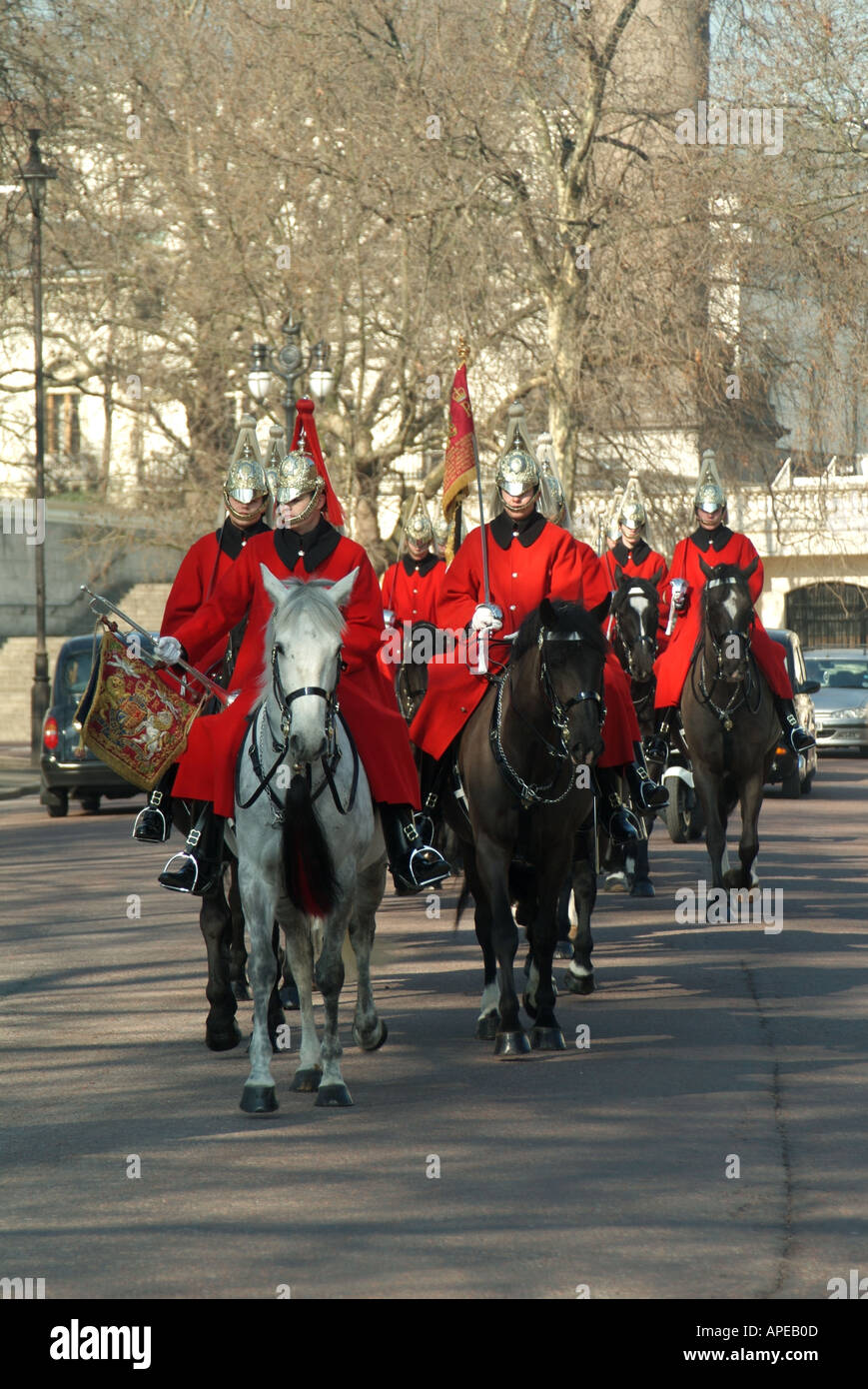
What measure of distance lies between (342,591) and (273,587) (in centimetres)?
27

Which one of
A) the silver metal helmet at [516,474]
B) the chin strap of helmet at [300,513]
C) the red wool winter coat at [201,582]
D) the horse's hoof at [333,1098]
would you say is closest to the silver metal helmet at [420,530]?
the silver metal helmet at [516,474]

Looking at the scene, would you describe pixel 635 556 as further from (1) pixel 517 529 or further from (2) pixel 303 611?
(2) pixel 303 611

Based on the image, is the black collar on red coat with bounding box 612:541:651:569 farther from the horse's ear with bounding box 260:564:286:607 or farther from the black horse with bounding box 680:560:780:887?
the horse's ear with bounding box 260:564:286:607

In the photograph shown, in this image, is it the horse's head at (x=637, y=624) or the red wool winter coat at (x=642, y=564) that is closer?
the horse's head at (x=637, y=624)

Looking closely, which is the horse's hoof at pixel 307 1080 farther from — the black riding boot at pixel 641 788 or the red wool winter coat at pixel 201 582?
the black riding boot at pixel 641 788

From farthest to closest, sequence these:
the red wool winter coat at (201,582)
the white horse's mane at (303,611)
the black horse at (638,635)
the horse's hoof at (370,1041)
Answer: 1. the black horse at (638,635)
2. the red wool winter coat at (201,582)
3. the horse's hoof at (370,1041)
4. the white horse's mane at (303,611)

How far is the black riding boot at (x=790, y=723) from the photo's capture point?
1452 cm

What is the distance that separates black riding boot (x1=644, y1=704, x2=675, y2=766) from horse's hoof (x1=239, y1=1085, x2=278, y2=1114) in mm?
7652

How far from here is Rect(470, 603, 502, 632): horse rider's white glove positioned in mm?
9336

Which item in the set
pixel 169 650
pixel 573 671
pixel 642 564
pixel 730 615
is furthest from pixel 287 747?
pixel 642 564

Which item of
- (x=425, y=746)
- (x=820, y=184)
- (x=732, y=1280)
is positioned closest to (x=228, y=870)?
(x=425, y=746)

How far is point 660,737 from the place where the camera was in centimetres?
1507

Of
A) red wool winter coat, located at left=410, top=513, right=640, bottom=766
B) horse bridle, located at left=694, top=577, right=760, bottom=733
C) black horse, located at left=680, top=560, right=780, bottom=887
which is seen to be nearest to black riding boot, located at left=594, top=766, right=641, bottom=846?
red wool winter coat, located at left=410, top=513, right=640, bottom=766

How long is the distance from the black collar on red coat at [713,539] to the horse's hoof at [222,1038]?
7.59 m
